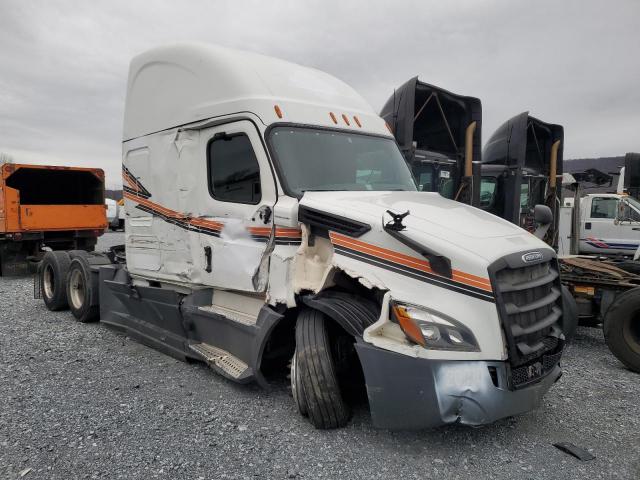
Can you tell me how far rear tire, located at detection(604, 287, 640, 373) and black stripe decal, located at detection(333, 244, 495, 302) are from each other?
2991 millimetres

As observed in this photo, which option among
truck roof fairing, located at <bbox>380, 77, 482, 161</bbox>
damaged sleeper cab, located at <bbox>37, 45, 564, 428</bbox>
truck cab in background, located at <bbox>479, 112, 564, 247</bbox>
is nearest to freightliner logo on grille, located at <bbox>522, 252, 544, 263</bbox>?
damaged sleeper cab, located at <bbox>37, 45, 564, 428</bbox>

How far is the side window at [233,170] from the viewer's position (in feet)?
14.2

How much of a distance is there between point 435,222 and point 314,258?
39.0 inches

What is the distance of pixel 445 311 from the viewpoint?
3.14 m

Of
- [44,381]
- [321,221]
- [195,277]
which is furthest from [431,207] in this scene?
[44,381]

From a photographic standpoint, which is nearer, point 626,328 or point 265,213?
point 265,213

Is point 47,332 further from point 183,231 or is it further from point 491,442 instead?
point 491,442

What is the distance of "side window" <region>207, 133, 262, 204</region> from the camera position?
4.34m

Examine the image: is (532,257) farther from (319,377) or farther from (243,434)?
(243,434)

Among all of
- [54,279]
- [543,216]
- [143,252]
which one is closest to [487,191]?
[543,216]

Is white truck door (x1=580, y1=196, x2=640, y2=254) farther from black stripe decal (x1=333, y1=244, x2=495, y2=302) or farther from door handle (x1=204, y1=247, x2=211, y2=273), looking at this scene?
door handle (x1=204, y1=247, x2=211, y2=273)

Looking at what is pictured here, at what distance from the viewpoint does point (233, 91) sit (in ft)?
14.8

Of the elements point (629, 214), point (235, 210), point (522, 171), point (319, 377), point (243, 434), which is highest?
point (522, 171)

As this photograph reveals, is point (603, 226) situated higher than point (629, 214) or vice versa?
point (629, 214)
